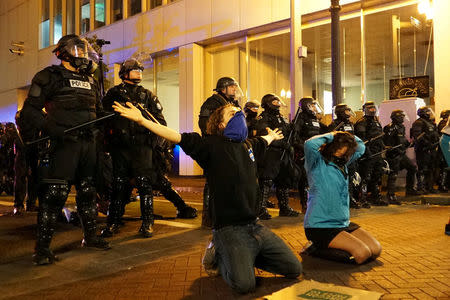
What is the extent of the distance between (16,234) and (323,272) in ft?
14.6

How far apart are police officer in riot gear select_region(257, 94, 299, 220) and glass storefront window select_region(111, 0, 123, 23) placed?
17.5 m

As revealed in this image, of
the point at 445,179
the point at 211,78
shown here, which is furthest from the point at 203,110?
the point at 211,78

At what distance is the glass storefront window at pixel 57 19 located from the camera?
28062mm

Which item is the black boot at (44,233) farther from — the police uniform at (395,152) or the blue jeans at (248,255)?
the police uniform at (395,152)

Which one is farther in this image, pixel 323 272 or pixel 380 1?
pixel 380 1

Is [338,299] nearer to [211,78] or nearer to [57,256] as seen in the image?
[57,256]

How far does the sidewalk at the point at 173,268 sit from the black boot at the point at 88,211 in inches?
4.1

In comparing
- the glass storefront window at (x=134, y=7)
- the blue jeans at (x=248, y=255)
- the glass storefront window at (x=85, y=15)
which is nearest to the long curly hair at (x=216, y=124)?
the blue jeans at (x=248, y=255)

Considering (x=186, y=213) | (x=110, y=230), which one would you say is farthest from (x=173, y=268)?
(x=186, y=213)

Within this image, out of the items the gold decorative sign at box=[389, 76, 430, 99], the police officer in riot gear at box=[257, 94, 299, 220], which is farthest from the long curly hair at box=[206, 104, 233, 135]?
the gold decorative sign at box=[389, 76, 430, 99]

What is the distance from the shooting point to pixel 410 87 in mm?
14062

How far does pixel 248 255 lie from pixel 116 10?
22443 millimetres

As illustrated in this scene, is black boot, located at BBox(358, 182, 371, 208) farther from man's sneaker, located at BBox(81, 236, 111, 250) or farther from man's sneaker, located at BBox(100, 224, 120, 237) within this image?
man's sneaker, located at BBox(81, 236, 111, 250)

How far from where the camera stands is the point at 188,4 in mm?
20016
